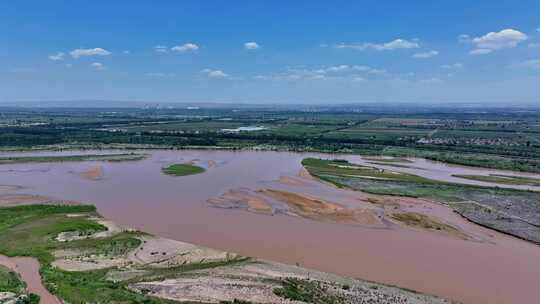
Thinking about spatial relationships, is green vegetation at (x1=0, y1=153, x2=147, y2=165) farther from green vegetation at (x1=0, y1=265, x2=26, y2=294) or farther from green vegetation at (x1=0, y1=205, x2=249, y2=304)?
green vegetation at (x1=0, y1=265, x2=26, y2=294)

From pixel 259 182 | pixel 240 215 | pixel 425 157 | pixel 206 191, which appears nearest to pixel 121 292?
pixel 240 215

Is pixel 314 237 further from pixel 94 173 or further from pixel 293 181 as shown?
pixel 94 173

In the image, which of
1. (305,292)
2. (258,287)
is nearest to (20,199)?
(258,287)

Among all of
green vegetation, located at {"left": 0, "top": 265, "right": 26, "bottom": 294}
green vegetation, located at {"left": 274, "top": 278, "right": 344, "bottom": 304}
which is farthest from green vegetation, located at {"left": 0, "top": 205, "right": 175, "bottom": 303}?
green vegetation, located at {"left": 274, "top": 278, "right": 344, "bottom": 304}

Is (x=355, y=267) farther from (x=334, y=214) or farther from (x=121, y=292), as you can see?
(x=121, y=292)

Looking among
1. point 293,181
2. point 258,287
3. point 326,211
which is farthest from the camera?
point 293,181
